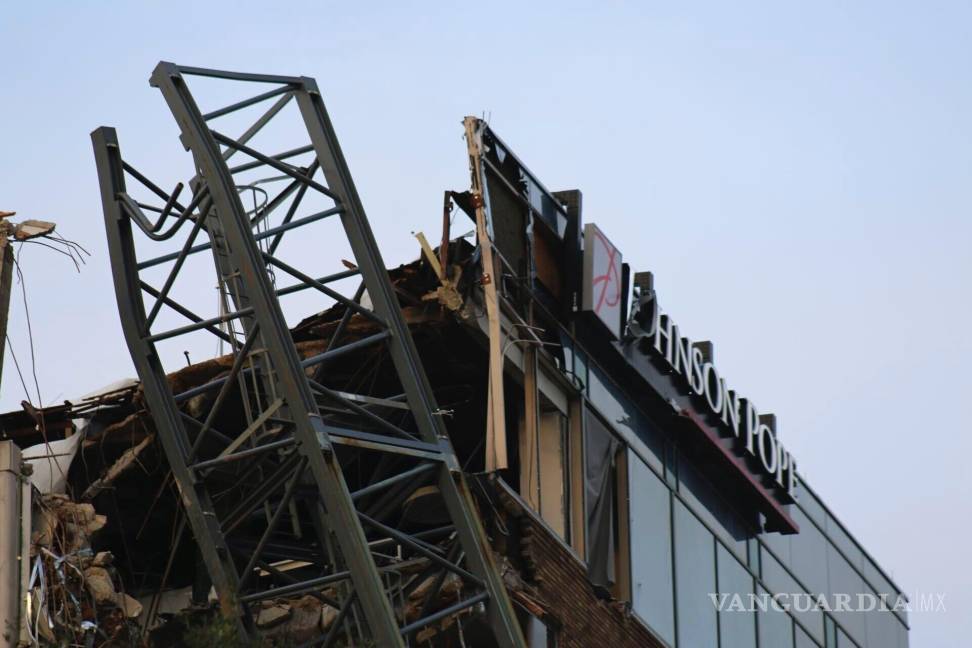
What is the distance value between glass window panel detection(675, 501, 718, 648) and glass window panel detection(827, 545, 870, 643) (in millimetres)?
7329

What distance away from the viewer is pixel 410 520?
21.1m

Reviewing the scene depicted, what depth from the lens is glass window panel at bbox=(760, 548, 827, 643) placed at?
3053 cm

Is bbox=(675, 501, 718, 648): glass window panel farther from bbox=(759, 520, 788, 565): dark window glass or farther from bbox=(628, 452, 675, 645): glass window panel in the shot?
bbox=(759, 520, 788, 565): dark window glass

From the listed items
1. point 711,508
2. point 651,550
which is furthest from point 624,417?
point 711,508

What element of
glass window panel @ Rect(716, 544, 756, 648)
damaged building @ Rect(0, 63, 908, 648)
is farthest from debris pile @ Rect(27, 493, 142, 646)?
glass window panel @ Rect(716, 544, 756, 648)

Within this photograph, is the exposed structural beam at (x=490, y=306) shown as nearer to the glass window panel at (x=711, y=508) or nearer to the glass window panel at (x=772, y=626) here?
the glass window panel at (x=711, y=508)

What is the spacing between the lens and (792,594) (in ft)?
103

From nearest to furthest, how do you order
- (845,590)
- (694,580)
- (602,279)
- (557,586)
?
(557,586)
(602,279)
(694,580)
(845,590)

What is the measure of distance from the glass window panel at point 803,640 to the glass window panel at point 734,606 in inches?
86.8

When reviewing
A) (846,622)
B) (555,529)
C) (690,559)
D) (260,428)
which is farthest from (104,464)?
(846,622)

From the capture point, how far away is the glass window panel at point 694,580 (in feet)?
85.1

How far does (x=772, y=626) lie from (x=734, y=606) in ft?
5.77

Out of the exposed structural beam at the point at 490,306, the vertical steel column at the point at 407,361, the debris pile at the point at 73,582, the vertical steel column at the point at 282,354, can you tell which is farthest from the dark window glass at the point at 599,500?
the debris pile at the point at 73,582

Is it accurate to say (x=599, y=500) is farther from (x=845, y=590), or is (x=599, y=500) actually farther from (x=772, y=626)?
(x=845, y=590)
